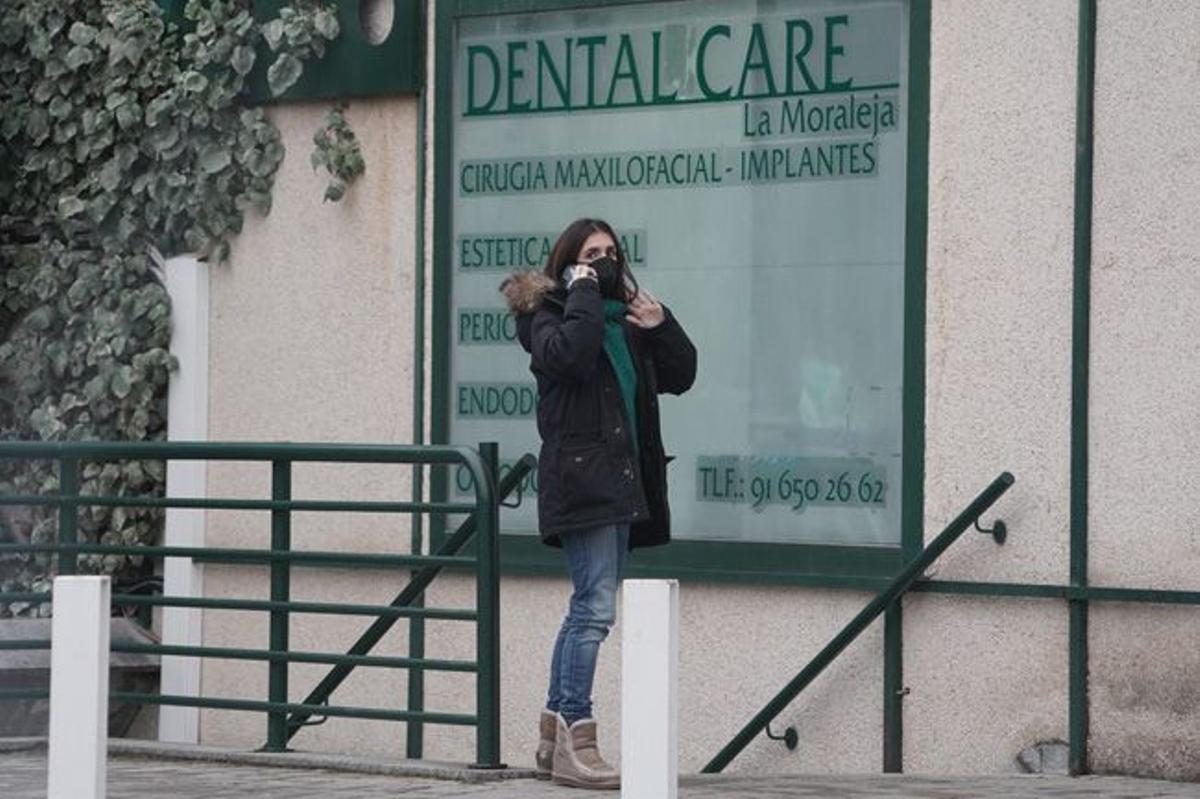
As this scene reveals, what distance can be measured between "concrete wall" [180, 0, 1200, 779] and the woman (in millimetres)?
1688

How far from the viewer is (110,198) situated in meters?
12.4

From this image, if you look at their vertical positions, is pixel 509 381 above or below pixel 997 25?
below

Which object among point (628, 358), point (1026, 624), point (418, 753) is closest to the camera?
point (628, 358)

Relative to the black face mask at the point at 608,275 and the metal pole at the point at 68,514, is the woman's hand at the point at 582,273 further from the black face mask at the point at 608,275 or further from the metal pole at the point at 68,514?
the metal pole at the point at 68,514

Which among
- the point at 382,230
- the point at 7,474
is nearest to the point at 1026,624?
the point at 382,230

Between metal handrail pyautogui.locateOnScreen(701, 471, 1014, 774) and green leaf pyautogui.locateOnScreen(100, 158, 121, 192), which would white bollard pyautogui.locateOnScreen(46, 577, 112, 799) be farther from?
green leaf pyautogui.locateOnScreen(100, 158, 121, 192)

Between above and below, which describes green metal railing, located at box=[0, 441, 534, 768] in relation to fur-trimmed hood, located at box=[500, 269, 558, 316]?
below

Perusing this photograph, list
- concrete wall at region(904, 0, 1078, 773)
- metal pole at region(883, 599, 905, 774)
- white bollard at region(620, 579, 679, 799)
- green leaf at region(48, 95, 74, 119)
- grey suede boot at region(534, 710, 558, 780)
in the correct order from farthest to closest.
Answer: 1. green leaf at region(48, 95, 74, 119)
2. metal pole at region(883, 599, 905, 774)
3. concrete wall at region(904, 0, 1078, 773)
4. grey suede boot at region(534, 710, 558, 780)
5. white bollard at region(620, 579, 679, 799)

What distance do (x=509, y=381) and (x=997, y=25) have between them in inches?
104

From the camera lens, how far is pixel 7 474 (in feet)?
41.7

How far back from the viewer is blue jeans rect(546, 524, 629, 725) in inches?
340

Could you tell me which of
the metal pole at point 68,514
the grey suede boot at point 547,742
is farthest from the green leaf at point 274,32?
the grey suede boot at point 547,742

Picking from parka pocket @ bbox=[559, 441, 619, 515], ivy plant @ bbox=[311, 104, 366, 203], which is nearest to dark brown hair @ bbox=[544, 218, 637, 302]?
parka pocket @ bbox=[559, 441, 619, 515]

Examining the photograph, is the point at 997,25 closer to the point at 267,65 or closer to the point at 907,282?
the point at 907,282
